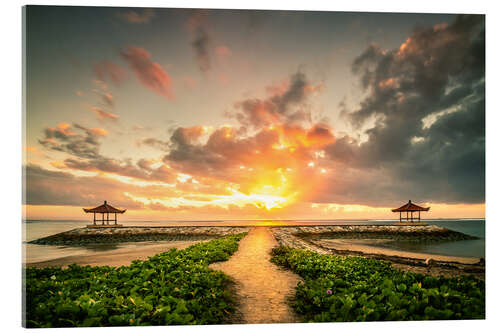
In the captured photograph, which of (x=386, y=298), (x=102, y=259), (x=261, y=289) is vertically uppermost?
(x=386, y=298)

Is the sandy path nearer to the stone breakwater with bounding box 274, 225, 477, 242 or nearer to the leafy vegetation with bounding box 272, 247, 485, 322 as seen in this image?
the leafy vegetation with bounding box 272, 247, 485, 322

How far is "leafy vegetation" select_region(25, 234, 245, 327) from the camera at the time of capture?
123 inches

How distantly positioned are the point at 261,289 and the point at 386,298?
235 centimetres

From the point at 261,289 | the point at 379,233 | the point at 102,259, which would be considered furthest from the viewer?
the point at 379,233

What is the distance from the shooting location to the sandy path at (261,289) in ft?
13.0

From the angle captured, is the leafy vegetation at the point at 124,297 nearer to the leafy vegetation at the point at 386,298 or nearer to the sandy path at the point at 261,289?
the sandy path at the point at 261,289

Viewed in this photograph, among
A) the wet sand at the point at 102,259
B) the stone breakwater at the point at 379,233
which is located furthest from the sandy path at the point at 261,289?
the stone breakwater at the point at 379,233

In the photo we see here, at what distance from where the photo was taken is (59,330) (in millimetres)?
3152

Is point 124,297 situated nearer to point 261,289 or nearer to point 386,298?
point 261,289

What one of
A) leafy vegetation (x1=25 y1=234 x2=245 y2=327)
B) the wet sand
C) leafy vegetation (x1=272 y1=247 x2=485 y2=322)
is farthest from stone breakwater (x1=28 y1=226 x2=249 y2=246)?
leafy vegetation (x1=272 y1=247 x2=485 y2=322)

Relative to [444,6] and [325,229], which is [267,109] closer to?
[444,6]

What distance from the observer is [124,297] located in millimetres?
3627

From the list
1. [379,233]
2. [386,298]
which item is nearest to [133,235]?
[386,298]

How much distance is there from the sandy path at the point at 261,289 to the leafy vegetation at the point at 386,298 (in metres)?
0.33
